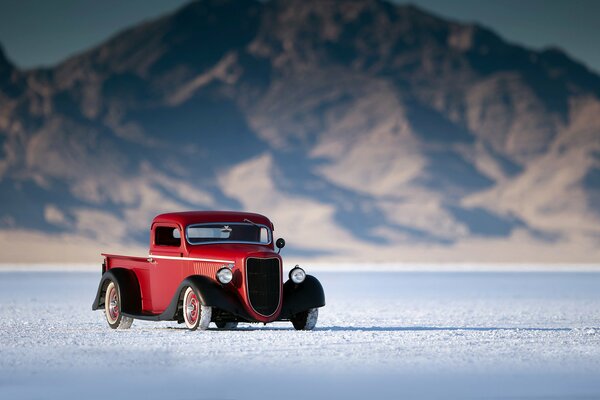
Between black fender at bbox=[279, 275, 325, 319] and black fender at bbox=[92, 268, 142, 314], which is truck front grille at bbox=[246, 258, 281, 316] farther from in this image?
black fender at bbox=[92, 268, 142, 314]

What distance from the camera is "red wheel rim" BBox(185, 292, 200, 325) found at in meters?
19.5

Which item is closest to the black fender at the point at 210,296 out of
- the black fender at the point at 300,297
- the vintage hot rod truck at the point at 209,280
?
the vintage hot rod truck at the point at 209,280

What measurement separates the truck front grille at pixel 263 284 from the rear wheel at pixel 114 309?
2.63 m

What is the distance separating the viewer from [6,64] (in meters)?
178

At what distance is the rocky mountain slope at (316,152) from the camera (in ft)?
433

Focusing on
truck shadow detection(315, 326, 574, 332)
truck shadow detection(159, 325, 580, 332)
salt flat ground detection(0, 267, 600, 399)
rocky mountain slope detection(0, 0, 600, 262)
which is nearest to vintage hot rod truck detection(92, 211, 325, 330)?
salt flat ground detection(0, 267, 600, 399)

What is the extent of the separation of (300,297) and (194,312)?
1.79 meters

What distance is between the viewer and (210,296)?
19.0 meters

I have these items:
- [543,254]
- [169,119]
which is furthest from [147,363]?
[169,119]

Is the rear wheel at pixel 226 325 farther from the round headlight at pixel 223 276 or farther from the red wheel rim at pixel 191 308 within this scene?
the round headlight at pixel 223 276

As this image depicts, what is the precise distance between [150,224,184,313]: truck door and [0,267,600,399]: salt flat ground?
0.58 metres

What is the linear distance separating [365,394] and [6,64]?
173 metres

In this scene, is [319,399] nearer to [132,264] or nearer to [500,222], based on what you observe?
[132,264]

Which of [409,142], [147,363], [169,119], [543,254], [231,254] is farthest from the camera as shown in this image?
[169,119]
